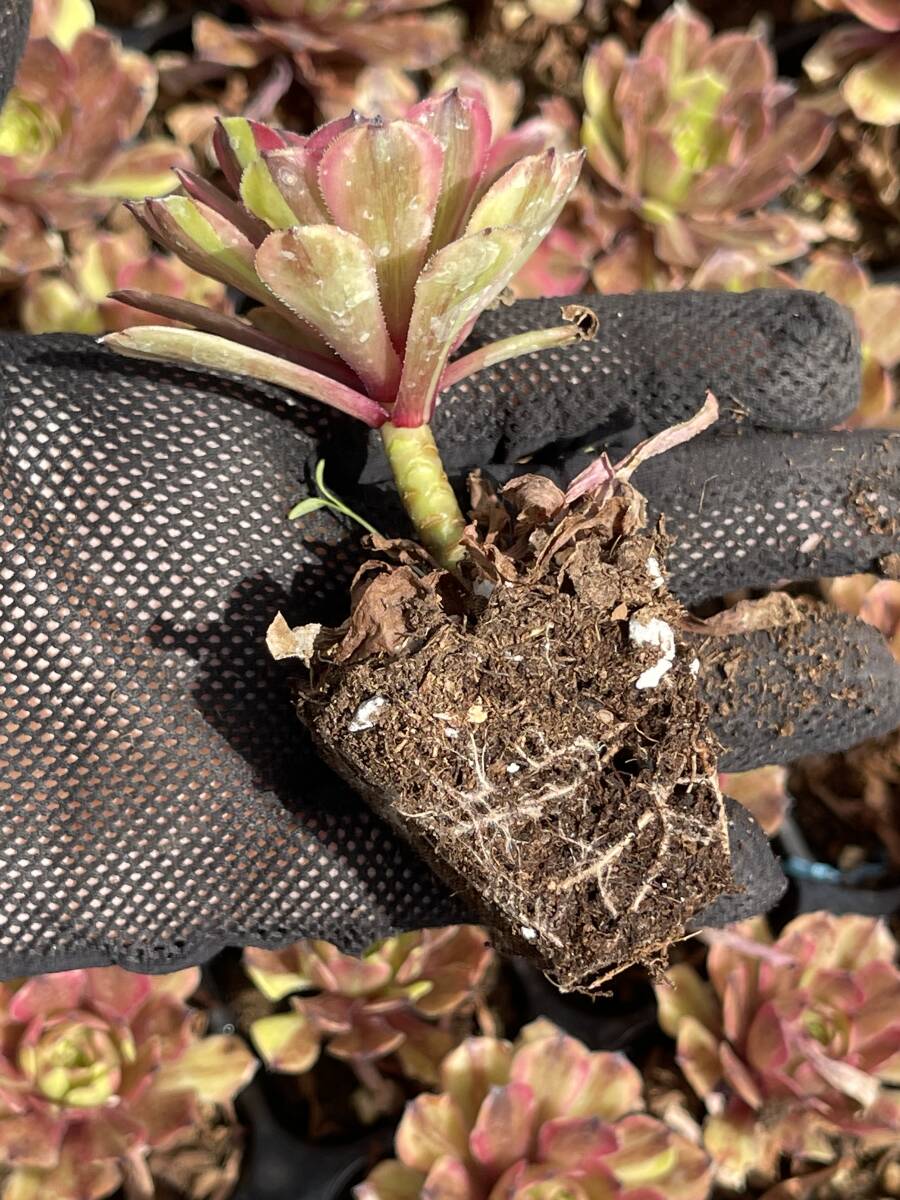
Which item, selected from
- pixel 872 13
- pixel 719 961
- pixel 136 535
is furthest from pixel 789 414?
pixel 872 13

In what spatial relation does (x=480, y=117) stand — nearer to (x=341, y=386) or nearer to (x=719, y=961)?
(x=341, y=386)

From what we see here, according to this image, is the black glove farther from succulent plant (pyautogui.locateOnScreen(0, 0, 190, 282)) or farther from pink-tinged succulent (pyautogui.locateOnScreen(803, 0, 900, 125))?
pink-tinged succulent (pyautogui.locateOnScreen(803, 0, 900, 125))

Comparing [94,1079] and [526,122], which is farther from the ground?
[526,122]

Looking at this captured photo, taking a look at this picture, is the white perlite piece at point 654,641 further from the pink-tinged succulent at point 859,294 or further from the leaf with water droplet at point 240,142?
the pink-tinged succulent at point 859,294

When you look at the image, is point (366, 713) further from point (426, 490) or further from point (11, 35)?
point (11, 35)

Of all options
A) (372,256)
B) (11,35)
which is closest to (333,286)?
(372,256)

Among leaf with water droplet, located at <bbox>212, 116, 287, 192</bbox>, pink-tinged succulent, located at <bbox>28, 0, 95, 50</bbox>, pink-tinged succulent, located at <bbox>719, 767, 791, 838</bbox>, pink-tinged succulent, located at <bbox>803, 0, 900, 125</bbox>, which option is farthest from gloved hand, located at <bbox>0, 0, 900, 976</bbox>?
pink-tinged succulent, located at <bbox>803, 0, 900, 125</bbox>

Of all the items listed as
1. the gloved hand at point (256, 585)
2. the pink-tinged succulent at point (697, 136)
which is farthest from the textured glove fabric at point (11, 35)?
the pink-tinged succulent at point (697, 136)
